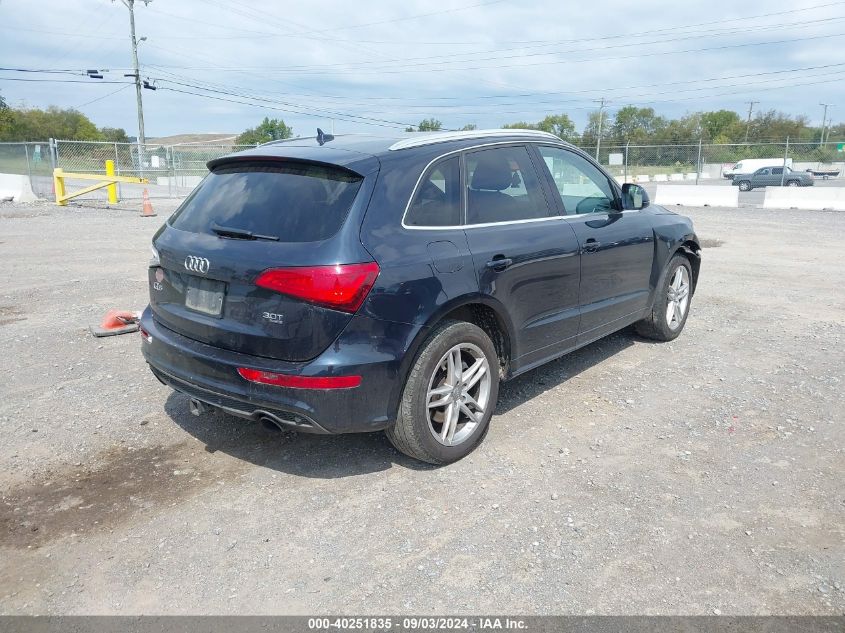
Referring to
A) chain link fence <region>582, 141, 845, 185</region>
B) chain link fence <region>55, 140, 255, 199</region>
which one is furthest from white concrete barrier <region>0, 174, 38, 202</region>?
chain link fence <region>582, 141, 845, 185</region>

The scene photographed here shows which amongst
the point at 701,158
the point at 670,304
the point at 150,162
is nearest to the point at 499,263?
the point at 670,304

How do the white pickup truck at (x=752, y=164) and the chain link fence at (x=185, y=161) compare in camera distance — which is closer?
the chain link fence at (x=185, y=161)

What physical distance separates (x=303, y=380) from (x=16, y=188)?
2311 cm

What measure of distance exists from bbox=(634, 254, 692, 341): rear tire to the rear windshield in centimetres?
342

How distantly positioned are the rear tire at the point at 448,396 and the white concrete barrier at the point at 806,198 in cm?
2115

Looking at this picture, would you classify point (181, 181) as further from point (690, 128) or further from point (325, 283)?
point (690, 128)

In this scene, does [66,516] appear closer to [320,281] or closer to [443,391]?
[320,281]

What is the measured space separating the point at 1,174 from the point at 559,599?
25.4m

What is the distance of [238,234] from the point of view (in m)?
3.42

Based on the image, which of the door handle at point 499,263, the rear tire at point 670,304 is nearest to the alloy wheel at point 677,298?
the rear tire at point 670,304

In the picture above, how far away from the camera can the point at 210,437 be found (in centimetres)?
416

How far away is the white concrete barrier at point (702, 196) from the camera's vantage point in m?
22.8

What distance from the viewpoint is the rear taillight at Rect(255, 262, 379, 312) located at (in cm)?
312

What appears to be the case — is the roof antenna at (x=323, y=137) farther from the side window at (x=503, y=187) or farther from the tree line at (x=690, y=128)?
the tree line at (x=690, y=128)
